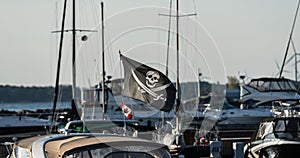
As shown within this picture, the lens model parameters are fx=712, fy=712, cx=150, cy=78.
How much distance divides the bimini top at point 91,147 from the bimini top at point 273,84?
51.4 metres

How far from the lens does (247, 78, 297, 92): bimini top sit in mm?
60956

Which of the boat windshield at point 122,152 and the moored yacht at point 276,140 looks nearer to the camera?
the boat windshield at point 122,152

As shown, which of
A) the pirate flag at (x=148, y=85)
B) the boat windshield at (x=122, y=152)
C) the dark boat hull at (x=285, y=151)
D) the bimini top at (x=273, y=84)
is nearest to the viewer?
the boat windshield at (x=122, y=152)

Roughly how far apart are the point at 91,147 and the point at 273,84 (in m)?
54.7

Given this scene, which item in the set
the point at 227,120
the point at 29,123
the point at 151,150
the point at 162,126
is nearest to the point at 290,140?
the point at 162,126

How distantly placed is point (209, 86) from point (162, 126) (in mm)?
3790

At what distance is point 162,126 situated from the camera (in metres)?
22.0

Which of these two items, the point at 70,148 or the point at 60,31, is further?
the point at 60,31

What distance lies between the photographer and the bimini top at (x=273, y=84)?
6096 centimetres

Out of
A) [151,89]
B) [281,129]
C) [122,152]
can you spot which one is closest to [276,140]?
[281,129]

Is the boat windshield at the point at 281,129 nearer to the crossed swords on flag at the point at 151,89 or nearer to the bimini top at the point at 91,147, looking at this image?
the crossed swords on flag at the point at 151,89

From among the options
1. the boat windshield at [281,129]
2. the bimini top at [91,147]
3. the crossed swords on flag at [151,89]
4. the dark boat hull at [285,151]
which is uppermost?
the crossed swords on flag at [151,89]

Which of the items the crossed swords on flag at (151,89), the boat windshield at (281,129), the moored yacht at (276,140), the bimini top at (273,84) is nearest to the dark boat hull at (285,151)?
the moored yacht at (276,140)

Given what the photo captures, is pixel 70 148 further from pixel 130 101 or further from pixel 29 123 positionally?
pixel 29 123
